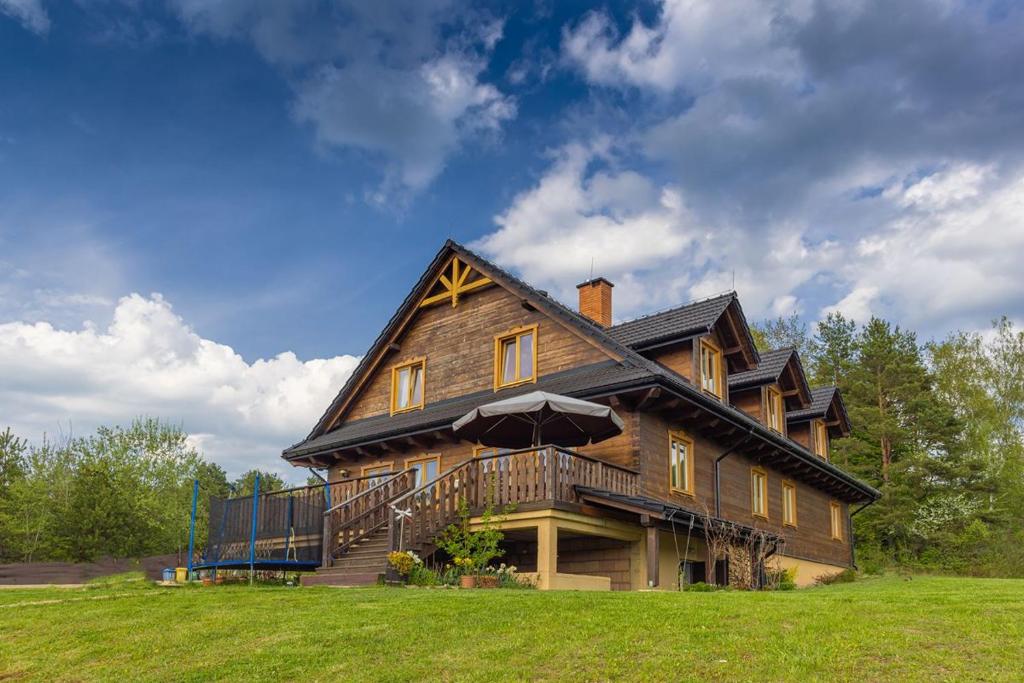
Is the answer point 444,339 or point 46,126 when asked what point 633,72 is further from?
point 46,126

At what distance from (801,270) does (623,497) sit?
1470 centimetres

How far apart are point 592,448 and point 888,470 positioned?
25162 mm

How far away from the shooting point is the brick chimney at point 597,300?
2514cm

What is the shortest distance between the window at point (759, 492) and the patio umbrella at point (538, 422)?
265 inches

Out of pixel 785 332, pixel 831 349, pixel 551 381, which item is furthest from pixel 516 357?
pixel 785 332

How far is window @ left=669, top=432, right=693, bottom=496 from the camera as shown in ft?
64.6

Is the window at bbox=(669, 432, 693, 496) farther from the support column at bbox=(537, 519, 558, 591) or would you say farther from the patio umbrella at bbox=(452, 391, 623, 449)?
the support column at bbox=(537, 519, 558, 591)

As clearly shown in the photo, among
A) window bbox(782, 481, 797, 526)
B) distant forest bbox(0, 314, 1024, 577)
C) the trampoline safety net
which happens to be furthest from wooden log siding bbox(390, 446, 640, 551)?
distant forest bbox(0, 314, 1024, 577)

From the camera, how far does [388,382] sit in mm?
26078

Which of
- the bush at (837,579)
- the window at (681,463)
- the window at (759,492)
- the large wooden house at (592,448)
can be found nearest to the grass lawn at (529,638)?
the large wooden house at (592,448)

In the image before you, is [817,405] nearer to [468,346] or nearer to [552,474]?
[468,346]

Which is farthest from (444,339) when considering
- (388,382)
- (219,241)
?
(219,241)

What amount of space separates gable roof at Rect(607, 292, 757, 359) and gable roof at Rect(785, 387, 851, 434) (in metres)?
7.37

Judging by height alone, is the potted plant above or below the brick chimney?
below
